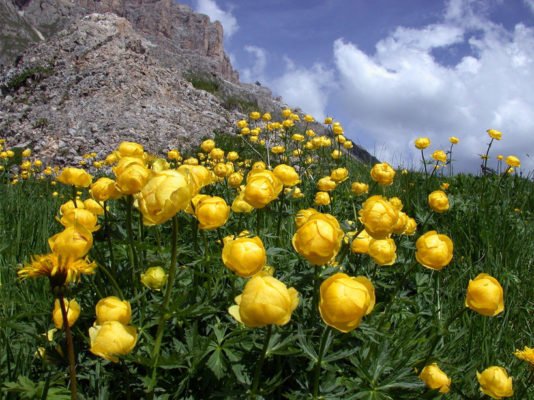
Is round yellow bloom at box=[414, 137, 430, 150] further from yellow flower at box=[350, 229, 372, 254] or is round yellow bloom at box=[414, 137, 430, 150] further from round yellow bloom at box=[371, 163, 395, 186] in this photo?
yellow flower at box=[350, 229, 372, 254]

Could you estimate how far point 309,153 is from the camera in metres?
4.68

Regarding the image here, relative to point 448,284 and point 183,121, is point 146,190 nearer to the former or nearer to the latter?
point 448,284

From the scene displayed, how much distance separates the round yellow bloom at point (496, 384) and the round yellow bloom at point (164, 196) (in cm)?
94

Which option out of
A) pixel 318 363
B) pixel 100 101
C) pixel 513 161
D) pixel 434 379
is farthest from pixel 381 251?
pixel 100 101

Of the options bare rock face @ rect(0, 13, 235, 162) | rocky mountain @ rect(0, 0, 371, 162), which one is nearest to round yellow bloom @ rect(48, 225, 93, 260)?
rocky mountain @ rect(0, 0, 371, 162)

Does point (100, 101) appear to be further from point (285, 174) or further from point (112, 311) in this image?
point (112, 311)

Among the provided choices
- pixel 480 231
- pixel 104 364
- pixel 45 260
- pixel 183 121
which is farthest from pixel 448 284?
pixel 183 121

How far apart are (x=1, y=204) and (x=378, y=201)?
108 inches

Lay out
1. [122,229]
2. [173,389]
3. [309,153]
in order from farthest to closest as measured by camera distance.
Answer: [309,153], [122,229], [173,389]

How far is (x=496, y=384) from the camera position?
4.01 ft

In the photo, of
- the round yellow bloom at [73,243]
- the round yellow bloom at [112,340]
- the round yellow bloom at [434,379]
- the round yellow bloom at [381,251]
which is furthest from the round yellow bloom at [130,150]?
the round yellow bloom at [434,379]

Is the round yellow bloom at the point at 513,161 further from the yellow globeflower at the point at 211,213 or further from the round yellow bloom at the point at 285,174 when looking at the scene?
the yellow globeflower at the point at 211,213

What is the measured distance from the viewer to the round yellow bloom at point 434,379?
1.22m

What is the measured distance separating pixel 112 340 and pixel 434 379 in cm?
83
